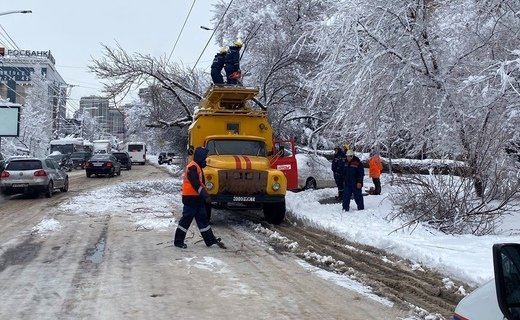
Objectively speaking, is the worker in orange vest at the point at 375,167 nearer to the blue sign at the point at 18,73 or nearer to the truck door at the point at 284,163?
the truck door at the point at 284,163

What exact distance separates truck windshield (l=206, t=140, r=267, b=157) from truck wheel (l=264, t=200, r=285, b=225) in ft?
5.21

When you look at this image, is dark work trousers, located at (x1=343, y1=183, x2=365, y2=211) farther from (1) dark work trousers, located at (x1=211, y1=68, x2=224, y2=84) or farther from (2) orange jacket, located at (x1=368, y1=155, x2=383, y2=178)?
(1) dark work trousers, located at (x1=211, y1=68, x2=224, y2=84)

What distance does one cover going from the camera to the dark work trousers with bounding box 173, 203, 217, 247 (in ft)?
31.6

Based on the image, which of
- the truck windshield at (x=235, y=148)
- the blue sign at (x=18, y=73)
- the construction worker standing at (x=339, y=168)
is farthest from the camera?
the blue sign at (x=18, y=73)

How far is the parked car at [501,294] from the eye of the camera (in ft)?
7.46

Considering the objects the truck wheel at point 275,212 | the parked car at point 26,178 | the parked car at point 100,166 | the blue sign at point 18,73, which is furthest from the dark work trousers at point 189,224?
the blue sign at point 18,73

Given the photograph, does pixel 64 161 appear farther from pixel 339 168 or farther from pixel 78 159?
pixel 339 168

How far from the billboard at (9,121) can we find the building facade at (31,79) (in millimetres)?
37584

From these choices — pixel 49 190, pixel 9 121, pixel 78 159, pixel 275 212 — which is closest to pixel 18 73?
pixel 78 159

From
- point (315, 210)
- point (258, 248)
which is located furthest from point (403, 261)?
point (315, 210)

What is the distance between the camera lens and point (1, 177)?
1991cm

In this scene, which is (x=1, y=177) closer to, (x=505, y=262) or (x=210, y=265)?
(x=210, y=265)

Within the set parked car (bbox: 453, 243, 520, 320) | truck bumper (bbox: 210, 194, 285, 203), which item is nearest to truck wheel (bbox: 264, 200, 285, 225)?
truck bumper (bbox: 210, 194, 285, 203)

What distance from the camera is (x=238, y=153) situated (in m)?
14.1
